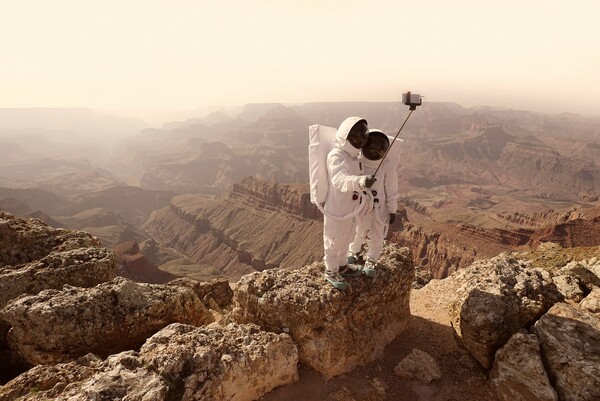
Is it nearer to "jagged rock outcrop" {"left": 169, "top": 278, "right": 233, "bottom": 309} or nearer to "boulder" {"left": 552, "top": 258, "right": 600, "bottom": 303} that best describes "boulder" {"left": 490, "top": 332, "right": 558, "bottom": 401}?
"boulder" {"left": 552, "top": 258, "right": 600, "bottom": 303}

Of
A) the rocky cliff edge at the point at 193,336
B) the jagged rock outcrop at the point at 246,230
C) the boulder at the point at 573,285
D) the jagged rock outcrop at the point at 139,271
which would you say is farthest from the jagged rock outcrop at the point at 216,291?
the jagged rock outcrop at the point at 246,230

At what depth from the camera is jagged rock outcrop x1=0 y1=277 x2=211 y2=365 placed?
6184mm

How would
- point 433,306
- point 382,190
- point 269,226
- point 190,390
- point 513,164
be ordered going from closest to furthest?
point 190,390 → point 382,190 → point 433,306 → point 269,226 → point 513,164

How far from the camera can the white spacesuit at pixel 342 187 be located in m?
5.87

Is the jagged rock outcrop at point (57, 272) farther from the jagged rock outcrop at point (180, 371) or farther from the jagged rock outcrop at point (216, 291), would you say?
the jagged rock outcrop at point (216, 291)

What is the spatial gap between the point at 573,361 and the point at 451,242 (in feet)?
169

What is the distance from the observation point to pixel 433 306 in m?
9.75

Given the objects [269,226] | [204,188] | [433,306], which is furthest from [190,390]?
[204,188]

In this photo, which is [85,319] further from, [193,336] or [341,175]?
[341,175]

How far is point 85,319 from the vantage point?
21.0 feet

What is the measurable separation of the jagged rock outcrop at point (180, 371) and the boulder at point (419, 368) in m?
2.08

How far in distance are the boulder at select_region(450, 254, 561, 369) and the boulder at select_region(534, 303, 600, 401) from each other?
380 millimetres

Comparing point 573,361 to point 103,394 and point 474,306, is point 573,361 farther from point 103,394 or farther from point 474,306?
point 103,394

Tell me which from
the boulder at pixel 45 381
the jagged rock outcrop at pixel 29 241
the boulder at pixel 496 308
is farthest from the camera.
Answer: the jagged rock outcrop at pixel 29 241
